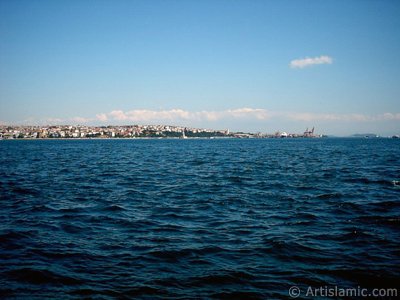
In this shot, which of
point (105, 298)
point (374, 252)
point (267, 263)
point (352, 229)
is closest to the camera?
point (105, 298)

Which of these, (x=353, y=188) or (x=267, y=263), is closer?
(x=267, y=263)

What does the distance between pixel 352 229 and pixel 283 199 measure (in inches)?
239

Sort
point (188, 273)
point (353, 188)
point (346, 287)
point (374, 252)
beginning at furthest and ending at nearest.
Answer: point (353, 188), point (374, 252), point (188, 273), point (346, 287)

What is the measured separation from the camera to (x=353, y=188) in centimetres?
2181

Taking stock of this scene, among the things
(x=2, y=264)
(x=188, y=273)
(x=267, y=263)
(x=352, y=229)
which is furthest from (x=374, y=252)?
(x=2, y=264)

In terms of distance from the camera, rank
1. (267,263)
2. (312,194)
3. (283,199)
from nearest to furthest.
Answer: (267,263) → (283,199) → (312,194)

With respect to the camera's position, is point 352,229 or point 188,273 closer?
point 188,273

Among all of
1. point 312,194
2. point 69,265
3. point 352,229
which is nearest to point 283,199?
point 312,194

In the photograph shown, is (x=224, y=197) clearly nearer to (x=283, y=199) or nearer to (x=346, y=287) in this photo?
(x=283, y=199)

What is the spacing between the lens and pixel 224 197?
19031 millimetres

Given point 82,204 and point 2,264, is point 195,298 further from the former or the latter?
point 82,204

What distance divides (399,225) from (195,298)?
10599 millimetres

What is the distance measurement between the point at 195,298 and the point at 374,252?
666 centimetres

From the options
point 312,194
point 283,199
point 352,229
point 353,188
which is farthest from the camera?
point 353,188
